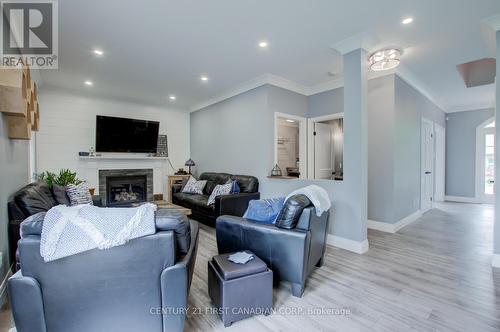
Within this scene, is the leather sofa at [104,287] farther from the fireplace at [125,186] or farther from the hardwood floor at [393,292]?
the fireplace at [125,186]

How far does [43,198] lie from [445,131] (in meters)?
9.54

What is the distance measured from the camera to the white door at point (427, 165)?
5.17 m

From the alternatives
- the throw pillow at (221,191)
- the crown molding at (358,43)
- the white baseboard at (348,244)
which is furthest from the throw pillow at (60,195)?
the crown molding at (358,43)

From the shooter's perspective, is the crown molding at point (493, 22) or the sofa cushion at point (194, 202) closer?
the crown molding at point (493, 22)

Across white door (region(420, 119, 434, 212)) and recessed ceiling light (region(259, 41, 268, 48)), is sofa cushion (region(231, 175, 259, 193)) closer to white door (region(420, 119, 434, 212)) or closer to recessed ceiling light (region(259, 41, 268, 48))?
recessed ceiling light (region(259, 41, 268, 48))

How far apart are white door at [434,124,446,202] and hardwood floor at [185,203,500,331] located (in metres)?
3.50

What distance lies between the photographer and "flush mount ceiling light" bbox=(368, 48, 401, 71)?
11.1 ft

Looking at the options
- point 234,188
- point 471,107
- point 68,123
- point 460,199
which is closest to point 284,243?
point 234,188

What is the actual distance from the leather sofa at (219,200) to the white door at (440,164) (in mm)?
5373

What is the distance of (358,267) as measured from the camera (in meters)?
2.76

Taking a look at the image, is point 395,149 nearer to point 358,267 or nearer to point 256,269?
point 358,267

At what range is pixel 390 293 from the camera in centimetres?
221

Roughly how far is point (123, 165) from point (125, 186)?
54 centimetres

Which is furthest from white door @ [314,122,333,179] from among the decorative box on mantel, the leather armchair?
the decorative box on mantel
